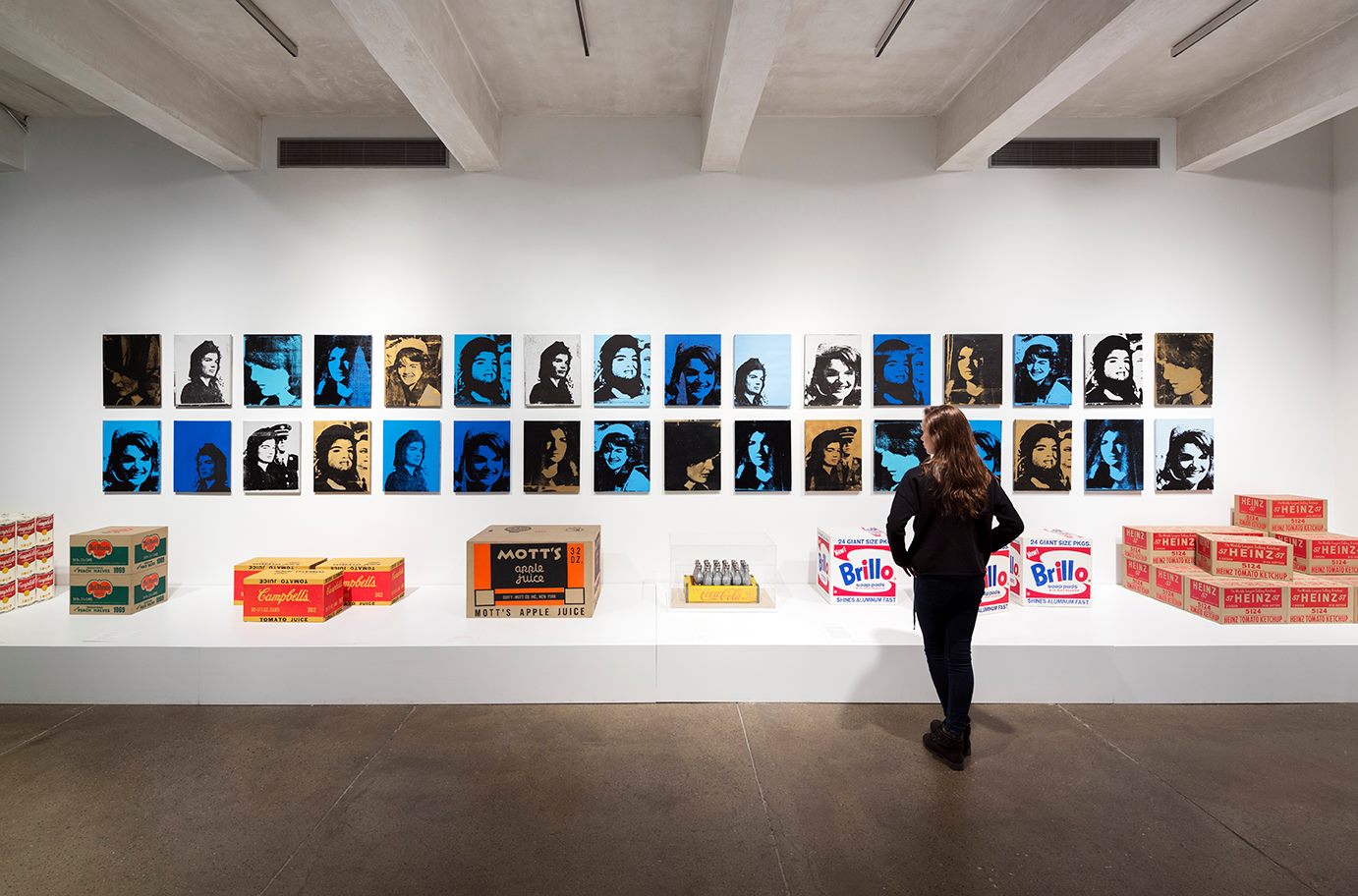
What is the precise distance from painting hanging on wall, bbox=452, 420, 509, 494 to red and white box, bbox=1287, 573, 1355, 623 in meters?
5.17

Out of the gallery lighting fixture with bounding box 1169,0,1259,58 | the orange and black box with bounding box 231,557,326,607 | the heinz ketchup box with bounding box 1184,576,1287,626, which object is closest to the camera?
the gallery lighting fixture with bounding box 1169,0,1259,58

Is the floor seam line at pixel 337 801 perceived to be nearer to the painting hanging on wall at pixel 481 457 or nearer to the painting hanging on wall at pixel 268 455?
the painting hanging on wall at pixel 481 457

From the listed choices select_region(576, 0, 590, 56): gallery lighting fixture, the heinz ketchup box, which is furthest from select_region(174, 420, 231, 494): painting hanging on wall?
the heinz ketchup box

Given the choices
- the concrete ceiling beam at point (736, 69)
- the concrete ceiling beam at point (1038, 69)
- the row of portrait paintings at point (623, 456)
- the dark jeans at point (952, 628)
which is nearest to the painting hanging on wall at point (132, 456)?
the row of portrait paintings at point (623, 456)

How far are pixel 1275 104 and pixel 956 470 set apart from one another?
A: 354 centimetres

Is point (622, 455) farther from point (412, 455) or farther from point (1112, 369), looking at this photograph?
point (1112, 369)

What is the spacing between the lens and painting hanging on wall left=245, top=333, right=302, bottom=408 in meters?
4.77

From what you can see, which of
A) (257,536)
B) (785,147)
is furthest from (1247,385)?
(257,536)

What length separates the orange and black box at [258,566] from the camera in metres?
4.27

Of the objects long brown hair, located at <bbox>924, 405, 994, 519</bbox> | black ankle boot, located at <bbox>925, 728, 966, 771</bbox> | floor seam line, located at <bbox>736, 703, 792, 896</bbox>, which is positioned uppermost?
long brown hair, located at <bbox>924, 405, 994, 519</bbox>

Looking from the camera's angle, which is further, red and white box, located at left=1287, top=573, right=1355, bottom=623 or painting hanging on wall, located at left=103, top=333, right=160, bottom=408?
painting hanging on wall, located at left=103, top=333, right=160, bottom=408

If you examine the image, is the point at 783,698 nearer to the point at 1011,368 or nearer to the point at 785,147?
the point at 1011,368

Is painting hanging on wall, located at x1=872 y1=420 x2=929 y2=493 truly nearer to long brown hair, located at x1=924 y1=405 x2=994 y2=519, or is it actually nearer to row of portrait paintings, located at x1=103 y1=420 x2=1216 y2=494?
row of portrait paintings, located at x1=103 y1=420 x2=1216 y2=494

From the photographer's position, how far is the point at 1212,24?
3.62 meters
